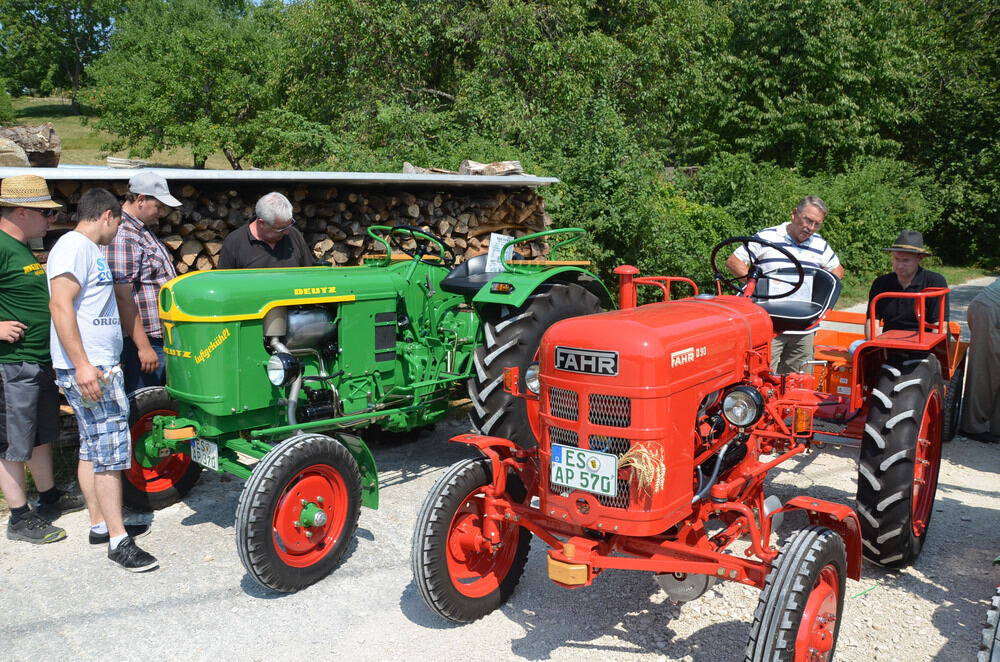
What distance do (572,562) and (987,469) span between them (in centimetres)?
390

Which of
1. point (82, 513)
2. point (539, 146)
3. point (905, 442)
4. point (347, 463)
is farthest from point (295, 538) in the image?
point (539, 146)

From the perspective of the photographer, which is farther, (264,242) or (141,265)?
(264,242)

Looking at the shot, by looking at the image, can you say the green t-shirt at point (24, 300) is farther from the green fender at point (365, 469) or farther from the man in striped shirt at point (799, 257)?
the man in striped shirt at point (799, 257)

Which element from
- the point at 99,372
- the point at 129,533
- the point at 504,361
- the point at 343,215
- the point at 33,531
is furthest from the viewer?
the point at 343,215

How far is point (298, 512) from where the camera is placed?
352cm

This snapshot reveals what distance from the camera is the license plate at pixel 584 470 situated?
2.65 m

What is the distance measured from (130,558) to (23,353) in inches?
46.9

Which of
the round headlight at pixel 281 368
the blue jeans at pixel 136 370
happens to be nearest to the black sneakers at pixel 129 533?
the blue jeans at pixel 136 370

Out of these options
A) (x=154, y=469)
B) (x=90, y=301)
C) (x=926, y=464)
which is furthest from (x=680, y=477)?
(x=154, y=469)

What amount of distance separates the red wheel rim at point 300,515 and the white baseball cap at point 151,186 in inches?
70.2

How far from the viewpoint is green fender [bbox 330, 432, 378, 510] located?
3.83 metres

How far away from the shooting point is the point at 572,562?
2.63 m

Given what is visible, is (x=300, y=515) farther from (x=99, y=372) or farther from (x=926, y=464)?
(x=926, y=464)

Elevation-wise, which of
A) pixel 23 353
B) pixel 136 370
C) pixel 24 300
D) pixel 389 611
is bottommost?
pixel 389 611
